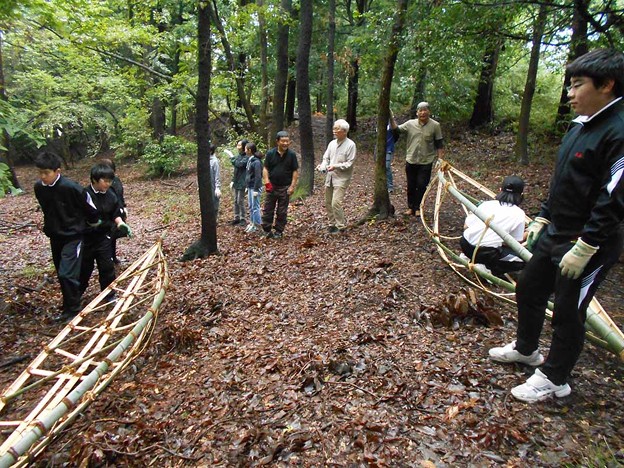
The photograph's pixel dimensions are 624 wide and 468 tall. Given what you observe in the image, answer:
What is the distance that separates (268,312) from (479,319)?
2561mm

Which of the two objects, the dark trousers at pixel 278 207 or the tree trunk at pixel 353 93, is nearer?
the dark trousers at pixel 278 207

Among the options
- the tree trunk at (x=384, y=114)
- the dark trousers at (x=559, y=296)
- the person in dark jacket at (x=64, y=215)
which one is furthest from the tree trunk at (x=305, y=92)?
the dark trousers at (x=559, y=296)

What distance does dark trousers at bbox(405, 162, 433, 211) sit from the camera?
7.12m

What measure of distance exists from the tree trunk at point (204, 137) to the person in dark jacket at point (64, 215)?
6.17 feet

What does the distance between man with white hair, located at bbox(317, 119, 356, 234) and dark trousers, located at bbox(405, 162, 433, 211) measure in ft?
3.83

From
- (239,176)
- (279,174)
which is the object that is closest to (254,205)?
(239,176)

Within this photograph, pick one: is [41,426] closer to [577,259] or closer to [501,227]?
[577,259]

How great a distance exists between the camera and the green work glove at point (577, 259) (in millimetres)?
2332

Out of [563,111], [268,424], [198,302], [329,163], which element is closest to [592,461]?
[268,424]

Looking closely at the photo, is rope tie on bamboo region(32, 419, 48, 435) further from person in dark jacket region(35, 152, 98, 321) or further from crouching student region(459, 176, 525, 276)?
crouching student region(459, 176, 525, 276)

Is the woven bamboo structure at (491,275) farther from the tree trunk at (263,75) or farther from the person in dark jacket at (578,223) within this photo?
the tree trunk at (263,75)

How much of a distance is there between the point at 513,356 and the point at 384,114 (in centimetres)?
469

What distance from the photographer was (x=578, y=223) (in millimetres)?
2580

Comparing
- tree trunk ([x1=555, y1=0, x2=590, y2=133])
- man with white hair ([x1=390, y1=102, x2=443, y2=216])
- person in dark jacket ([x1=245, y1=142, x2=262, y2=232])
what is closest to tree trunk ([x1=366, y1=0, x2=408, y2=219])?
man with white hair ([x1=390, y1=102, x2=443, y2=216])
